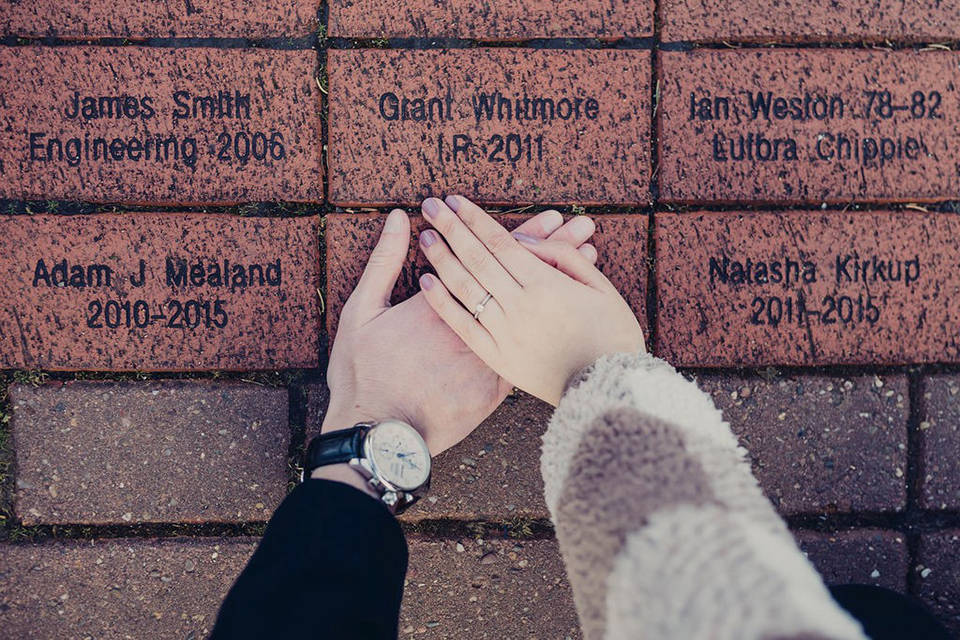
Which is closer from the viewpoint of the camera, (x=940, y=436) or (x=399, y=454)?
(x=399, y=454)

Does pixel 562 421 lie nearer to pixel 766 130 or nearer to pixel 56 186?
pixel 766 130

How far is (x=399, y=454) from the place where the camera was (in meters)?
1.17

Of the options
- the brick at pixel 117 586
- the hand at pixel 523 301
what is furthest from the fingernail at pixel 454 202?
the brick at pixel 117 586

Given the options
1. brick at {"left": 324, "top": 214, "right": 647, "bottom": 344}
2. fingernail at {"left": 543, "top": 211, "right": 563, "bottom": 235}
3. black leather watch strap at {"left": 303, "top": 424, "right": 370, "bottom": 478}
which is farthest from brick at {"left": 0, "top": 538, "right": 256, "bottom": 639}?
fingernail at {"left": 543, "top": 211, "right": 563, "bottom": 235}

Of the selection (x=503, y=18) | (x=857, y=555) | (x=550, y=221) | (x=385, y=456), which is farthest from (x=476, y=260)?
(x=857, y=555)

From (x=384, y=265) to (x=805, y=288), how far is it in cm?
87

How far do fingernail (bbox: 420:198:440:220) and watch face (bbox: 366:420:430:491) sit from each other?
0.42 m

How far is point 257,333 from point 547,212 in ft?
2.11

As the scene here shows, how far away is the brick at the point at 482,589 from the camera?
1.38 metres

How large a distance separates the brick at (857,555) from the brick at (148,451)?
1.12 meters

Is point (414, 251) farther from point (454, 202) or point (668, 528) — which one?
point (668, 528)

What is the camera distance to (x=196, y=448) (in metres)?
1.36

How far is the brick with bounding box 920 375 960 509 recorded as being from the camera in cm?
138

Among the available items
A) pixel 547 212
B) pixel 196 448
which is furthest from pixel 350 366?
pixel 547 212
